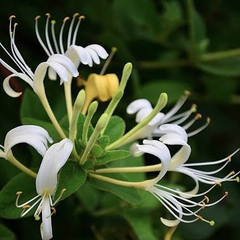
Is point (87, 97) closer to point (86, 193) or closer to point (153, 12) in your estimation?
point (86, 193)

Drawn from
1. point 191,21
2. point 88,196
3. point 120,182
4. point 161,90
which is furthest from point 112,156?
point 191,21

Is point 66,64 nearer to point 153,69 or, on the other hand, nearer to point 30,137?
point 30,137

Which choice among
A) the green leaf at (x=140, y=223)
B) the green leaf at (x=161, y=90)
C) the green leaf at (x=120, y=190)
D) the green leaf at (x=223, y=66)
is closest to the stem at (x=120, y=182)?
the green leaf at (x=120, y=190)

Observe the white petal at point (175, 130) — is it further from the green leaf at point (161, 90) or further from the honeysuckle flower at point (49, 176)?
the green leaf at point (161, 90)

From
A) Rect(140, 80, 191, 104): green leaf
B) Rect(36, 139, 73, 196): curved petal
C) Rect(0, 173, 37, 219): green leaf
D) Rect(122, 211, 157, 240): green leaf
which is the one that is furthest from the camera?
Rect(140, 80, 191, 104): green leaf

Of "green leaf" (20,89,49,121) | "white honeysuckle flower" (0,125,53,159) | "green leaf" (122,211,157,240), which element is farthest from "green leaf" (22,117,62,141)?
"green leaf" (122,211,157,240)

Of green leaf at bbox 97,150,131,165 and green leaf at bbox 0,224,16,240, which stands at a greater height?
green leaf at bbox 97,150,131,165

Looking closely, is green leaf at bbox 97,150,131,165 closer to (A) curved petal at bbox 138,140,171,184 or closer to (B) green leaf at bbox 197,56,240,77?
(A) curved petal at bbox 138,140,171,184
